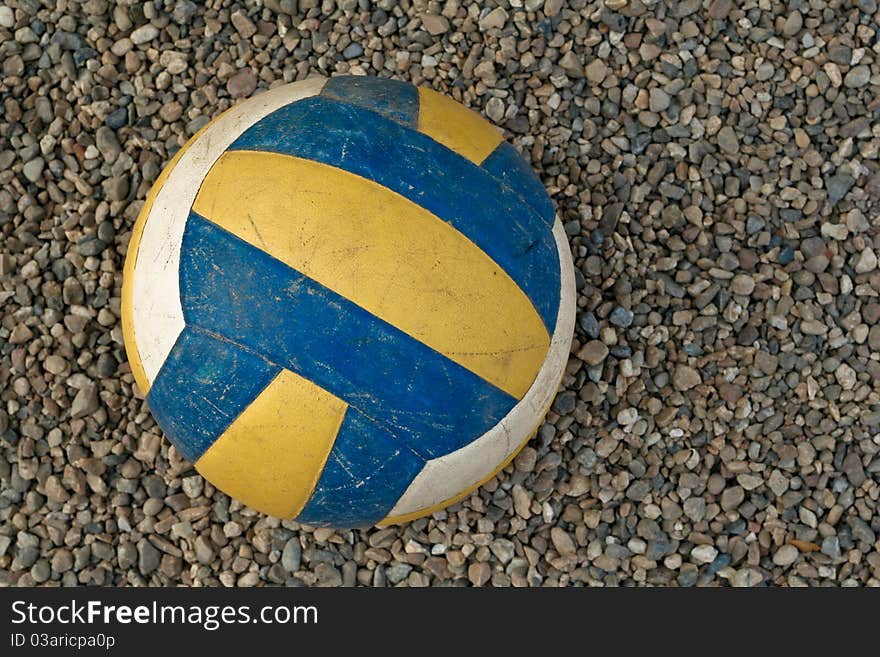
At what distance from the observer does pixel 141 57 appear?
348 centimetres

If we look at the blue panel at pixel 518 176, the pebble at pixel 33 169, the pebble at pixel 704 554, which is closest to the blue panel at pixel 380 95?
the blue panel at pixel 518 176

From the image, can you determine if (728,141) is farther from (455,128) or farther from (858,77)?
(455,128)

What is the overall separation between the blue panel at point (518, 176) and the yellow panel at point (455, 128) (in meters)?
0.03

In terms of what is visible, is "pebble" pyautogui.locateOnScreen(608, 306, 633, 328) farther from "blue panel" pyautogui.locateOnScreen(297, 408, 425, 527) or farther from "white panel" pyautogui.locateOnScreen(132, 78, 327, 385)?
"white panel" pyautogui.locateOnScreen(132, 78, 327, 385)

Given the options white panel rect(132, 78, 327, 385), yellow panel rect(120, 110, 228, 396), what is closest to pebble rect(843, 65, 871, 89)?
white panel rect(132, 78, 327, 385)

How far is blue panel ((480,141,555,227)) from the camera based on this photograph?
2521mm

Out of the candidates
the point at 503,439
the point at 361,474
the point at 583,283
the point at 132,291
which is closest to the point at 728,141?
the point at 583,283

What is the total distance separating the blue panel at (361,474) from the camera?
7.48 feet

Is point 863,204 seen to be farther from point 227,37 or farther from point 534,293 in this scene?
point 227,37

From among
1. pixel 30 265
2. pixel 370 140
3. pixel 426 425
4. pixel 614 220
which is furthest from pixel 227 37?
pixel 426 425

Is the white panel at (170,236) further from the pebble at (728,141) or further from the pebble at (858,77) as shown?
the pebble at (858,77)

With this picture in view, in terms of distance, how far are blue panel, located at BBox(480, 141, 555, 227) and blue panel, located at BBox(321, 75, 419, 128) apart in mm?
258

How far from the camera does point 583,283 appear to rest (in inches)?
129

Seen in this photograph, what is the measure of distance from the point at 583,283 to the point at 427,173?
1.11 metres
